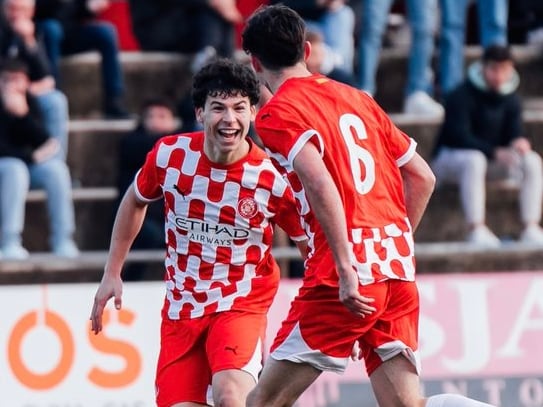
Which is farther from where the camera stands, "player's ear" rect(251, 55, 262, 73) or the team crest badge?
the team crest badge

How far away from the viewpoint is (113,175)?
41.2 feet

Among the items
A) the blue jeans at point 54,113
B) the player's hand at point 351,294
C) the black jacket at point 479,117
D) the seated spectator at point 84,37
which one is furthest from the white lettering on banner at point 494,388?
the player's hand at point 351,294

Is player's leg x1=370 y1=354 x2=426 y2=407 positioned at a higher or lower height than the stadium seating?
higher

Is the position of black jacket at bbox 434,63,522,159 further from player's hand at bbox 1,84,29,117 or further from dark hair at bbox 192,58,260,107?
dark hair at bbox 192,58,260,107

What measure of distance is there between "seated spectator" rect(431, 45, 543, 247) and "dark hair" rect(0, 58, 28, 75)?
304 centimetres

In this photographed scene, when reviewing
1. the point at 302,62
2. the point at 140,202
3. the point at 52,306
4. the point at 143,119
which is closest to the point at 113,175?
the point at 143,119

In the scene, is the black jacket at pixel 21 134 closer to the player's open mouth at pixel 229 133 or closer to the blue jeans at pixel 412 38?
the blue jeans at pixel 412 38

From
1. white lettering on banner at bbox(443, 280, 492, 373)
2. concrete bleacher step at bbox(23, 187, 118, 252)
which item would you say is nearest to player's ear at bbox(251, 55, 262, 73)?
white lettering on banner at bbox(443, 280, 492, 373)

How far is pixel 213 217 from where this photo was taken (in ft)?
22.6

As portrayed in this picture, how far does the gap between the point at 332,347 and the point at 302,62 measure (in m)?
1.10

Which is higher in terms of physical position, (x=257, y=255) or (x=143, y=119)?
(x=257, y=255)

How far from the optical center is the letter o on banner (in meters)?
9.65

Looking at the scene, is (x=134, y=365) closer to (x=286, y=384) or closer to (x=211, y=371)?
(x=211, y=371)

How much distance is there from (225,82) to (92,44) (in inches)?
233
